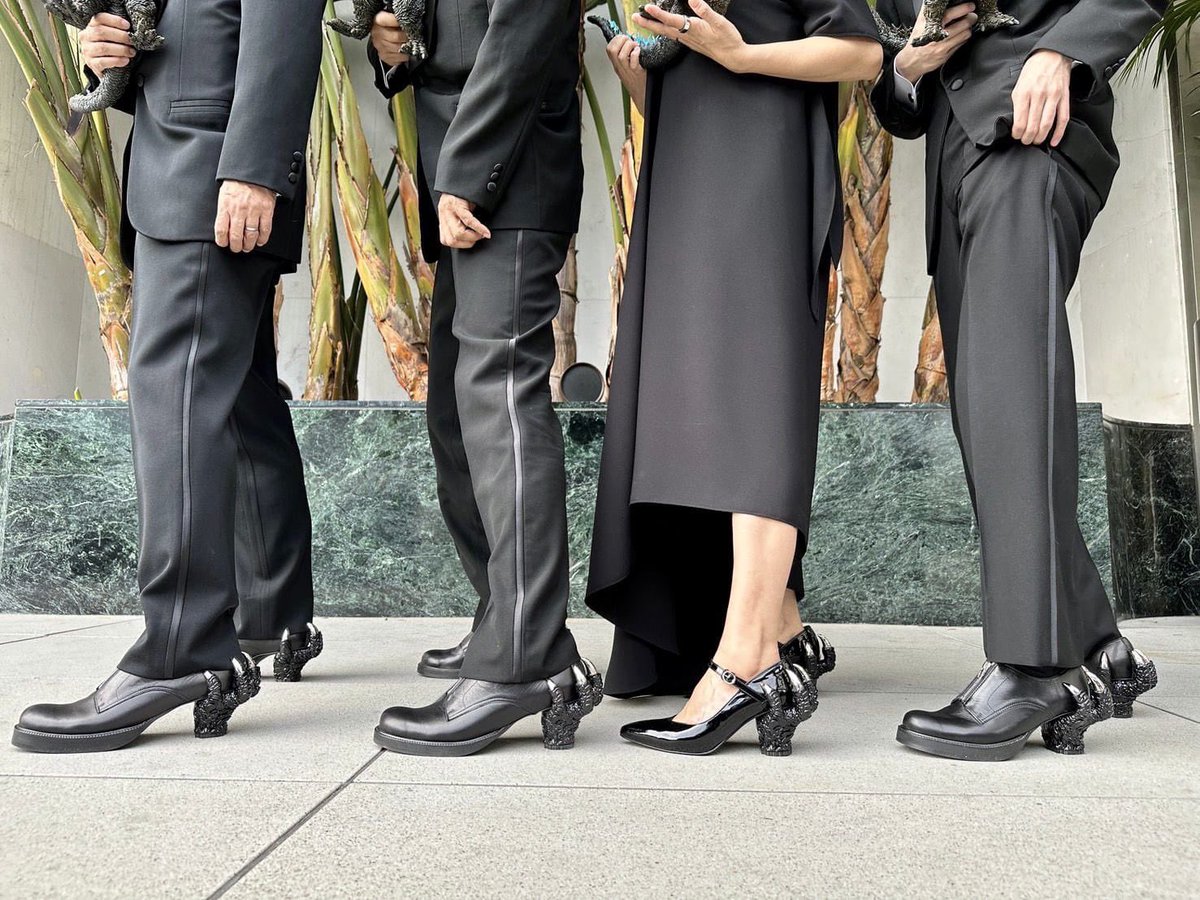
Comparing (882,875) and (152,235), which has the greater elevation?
(152,235)

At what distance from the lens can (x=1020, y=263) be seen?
126 centimetres

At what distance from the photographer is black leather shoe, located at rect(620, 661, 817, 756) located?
1182 mm

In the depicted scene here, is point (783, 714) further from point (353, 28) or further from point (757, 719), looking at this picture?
point (353, 28)

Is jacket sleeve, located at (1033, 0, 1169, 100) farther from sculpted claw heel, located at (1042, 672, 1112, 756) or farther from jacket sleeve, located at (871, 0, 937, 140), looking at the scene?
sculpted claw heel, located at (1042, 672, 1112, 756)

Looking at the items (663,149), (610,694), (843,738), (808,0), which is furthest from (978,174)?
(610,694)

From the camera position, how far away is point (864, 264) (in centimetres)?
307

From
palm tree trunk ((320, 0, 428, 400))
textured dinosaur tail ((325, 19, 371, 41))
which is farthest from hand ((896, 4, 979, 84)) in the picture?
palm tree trunk ((320, 0, 428, 400))

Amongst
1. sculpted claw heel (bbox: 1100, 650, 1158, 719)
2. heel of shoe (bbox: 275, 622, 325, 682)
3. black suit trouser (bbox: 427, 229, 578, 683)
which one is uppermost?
black suit trouser (bbox: 427, 229, 578, 683)

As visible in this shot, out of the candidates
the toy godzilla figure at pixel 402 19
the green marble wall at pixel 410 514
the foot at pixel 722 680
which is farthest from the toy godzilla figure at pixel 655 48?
the green marble wall at pixel 410 514

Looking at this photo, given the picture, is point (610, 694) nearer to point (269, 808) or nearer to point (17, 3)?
point (269, 808)

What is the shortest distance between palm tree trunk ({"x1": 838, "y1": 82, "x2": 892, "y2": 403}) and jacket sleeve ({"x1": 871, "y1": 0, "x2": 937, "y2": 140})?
1507 millimetres

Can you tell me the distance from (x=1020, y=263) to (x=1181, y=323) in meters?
3.28

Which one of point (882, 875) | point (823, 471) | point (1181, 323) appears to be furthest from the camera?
point (1181, 323)

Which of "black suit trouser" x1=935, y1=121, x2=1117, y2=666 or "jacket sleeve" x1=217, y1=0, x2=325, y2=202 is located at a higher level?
"jacket sleeve" x1=217, y1=0, x2=325, y2=202
